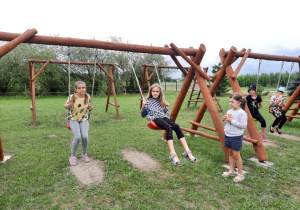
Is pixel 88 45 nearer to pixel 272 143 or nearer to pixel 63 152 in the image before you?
pixel 63 152

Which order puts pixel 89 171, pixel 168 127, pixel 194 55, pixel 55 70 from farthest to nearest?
pixel 55 70 < pixel 194 55 < pixel 89 171 < pixel 168 127

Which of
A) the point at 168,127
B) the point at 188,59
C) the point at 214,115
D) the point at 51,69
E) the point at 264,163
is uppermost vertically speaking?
the point at 188,59

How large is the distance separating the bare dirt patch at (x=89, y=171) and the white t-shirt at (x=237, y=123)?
210cm

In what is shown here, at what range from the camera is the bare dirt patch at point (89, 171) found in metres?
3.31

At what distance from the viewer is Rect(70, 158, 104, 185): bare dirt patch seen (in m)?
3.31

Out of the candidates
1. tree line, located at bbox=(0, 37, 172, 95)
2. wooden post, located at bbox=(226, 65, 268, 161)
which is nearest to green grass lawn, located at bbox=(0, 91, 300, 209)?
wooden post, located at bbox=(226, 65, 268, 161)

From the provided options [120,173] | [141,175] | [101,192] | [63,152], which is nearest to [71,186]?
[101,192]

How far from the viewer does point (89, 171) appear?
363 centimetres

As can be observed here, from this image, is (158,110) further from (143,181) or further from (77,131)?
(77,131)

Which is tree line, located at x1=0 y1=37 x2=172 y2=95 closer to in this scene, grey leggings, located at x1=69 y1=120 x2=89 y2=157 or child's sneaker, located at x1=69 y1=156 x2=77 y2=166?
grey leggings, located at x1=69 y1=120 x2=89 y2=157

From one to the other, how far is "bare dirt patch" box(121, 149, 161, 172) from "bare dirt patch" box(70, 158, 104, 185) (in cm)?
57

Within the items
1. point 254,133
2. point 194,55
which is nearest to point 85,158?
point 194,55

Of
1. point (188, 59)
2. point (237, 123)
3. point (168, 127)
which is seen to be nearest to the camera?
point (237, 123)

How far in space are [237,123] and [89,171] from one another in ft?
8.07
